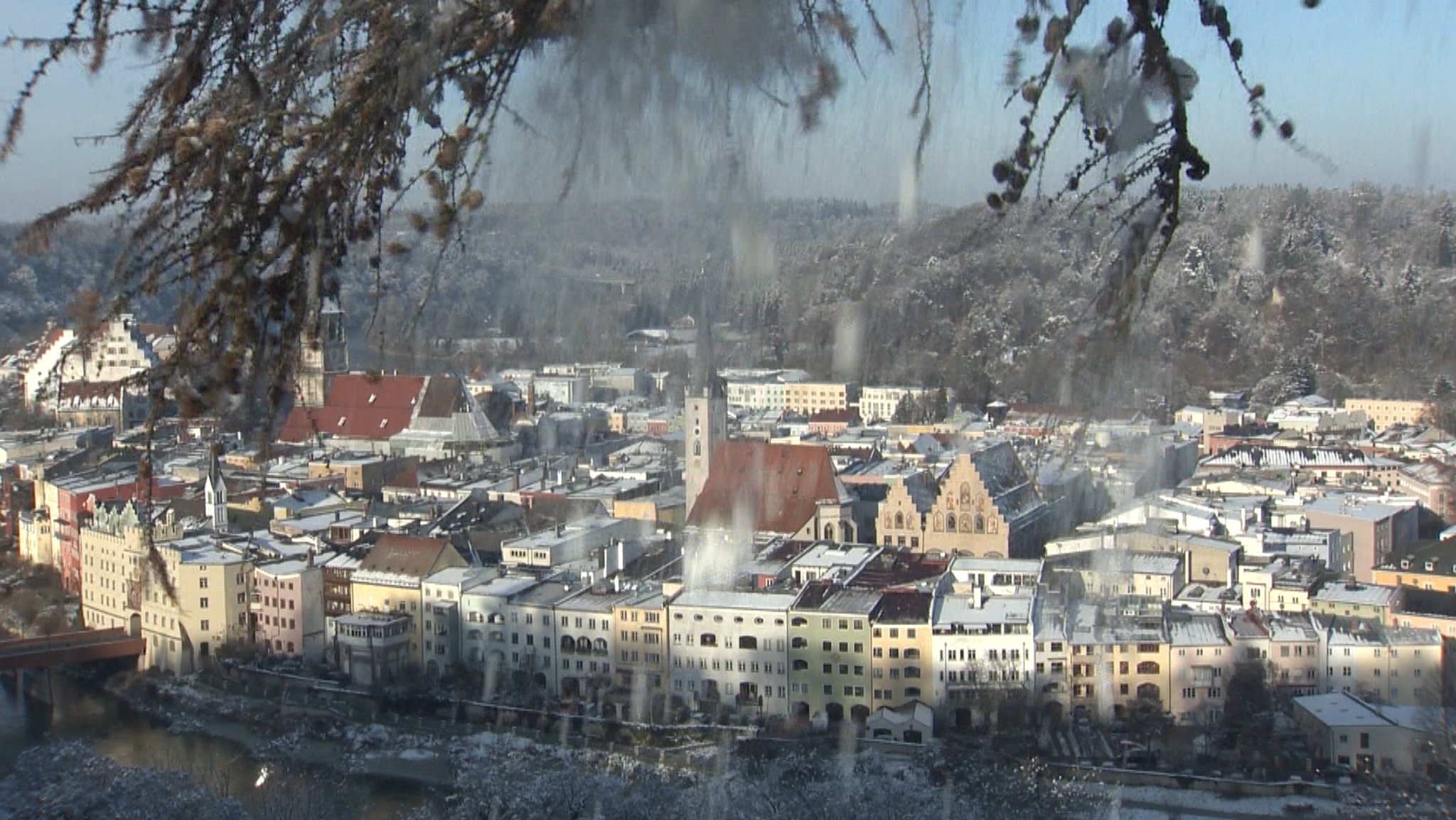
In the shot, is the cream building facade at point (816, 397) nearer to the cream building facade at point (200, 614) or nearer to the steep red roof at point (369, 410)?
the steep red roof at point (369, 410)

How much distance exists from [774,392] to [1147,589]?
315 inches

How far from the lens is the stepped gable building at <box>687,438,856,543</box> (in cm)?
847

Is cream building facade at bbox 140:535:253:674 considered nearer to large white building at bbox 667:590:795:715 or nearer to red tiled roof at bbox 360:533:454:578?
red tiled roof at bbox 360:533:454:578

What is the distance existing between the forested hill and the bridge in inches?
70.6

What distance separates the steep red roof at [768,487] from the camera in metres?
8.48

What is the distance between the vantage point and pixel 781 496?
28.5 feet

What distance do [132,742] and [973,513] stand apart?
431 centimetres

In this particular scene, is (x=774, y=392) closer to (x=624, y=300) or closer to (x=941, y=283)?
(x=941, y=283)

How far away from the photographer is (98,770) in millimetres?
4684

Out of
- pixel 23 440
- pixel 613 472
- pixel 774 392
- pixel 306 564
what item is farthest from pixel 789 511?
pixel 23 440

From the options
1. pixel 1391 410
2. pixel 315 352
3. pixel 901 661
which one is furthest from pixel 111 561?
pixel 1391 410

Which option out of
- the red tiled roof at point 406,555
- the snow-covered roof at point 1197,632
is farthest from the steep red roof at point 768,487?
the snow-covered roof at point 1197,632

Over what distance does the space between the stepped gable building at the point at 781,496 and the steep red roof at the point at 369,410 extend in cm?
461

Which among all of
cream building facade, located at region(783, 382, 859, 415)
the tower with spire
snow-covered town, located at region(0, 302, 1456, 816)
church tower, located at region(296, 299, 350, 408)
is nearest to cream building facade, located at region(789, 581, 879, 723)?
snow-covered town, located at region(0, 302, 1456, 816)
